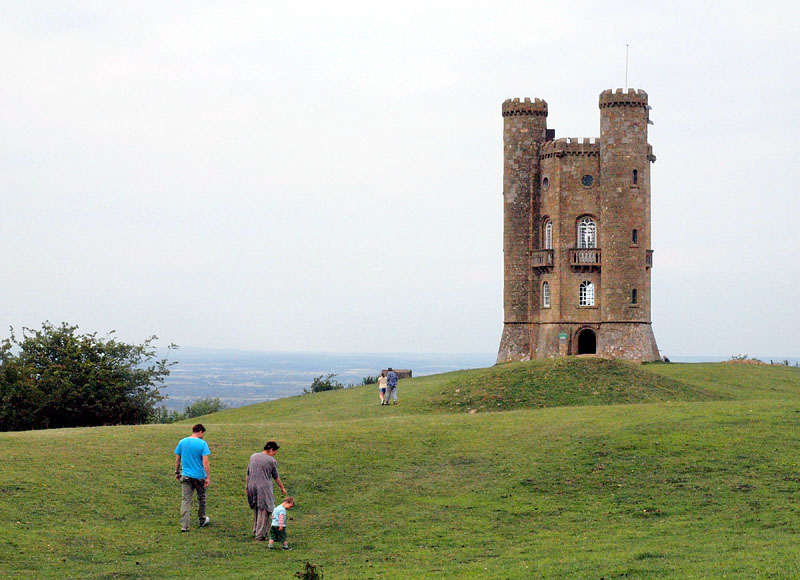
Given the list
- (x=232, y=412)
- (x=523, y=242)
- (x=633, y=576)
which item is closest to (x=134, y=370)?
(x=232, y=412)

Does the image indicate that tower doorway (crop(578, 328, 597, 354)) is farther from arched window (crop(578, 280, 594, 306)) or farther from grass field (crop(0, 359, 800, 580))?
grass field (crop(0, 359, 800, 580))

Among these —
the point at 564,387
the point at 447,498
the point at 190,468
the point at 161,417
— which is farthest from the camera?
the point at 161,417

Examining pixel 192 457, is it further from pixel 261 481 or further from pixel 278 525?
pixel 278 525

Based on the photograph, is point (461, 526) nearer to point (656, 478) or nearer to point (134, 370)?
point (656, 478)

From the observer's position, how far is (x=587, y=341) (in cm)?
8544

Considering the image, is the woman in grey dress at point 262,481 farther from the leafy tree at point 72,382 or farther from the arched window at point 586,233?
the arched window at point 586,233

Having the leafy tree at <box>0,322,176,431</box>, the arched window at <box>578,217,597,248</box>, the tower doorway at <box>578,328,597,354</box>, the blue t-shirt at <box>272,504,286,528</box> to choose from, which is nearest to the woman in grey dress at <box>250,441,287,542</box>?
the blue t-shirt at <box>272,504,286,528</box>

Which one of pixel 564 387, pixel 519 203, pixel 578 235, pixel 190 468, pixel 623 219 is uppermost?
pixel 519 203

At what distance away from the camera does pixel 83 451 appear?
1194 inches

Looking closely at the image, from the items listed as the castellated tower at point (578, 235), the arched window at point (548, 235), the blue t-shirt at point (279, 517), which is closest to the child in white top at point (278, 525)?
the blue t-shirt at point (279, 517)

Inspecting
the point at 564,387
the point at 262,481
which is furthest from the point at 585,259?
the point at 262,481

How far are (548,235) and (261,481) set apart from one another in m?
64.4

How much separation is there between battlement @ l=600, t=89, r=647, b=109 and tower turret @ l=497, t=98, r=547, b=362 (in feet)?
20.8

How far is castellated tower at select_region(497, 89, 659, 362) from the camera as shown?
268 ft
